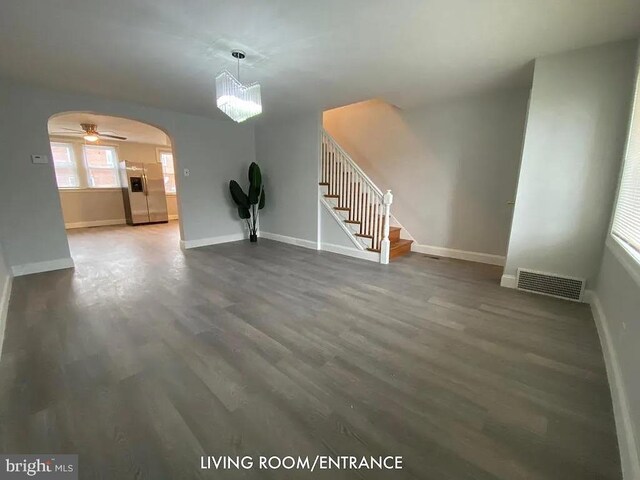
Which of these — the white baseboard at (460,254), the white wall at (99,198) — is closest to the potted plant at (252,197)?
the white baseboard at (460,254)

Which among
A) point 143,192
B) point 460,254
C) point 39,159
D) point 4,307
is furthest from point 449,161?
point 143,192

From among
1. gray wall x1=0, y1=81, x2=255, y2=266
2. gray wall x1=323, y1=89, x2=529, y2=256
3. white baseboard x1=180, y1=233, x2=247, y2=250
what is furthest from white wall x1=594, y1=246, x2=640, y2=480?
gray wall x1=0, y1=81, x2=255, y2=266

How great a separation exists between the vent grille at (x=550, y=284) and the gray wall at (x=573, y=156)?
72 millimetres

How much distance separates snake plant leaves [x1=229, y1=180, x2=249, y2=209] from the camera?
528 cm

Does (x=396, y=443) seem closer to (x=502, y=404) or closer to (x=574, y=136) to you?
(x=502, y=404)

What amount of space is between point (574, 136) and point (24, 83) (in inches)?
247

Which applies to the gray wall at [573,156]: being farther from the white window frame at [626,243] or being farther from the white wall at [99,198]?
the white wall at [99,198]

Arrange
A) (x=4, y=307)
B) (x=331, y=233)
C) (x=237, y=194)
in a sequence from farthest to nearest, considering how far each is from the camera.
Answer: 1. (x=237, y=194)
2. (x=331, y=233)
3. (x=4, y=307)

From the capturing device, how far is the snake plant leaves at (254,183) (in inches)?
209

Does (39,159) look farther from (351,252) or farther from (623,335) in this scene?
(623,335)

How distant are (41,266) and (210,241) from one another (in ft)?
7.91

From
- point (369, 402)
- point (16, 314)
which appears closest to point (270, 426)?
point (369, 402)

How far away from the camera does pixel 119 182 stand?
26.2 ft

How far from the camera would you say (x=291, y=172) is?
522 centimetres
